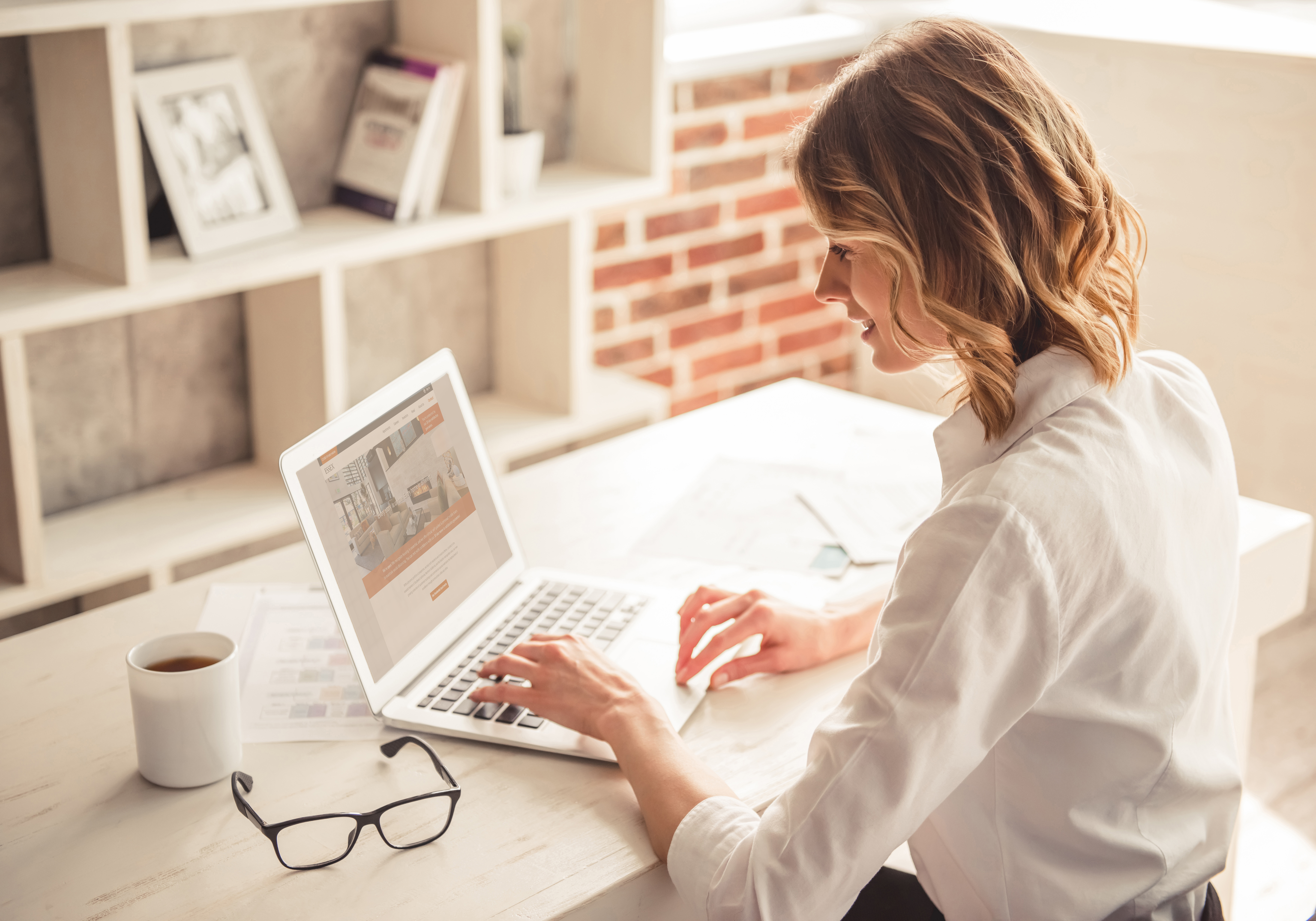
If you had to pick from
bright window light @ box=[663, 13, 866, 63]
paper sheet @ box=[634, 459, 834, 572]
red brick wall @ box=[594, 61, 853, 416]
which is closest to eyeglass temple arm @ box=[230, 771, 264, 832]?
paper sheet @ box=[634, 459, 834, 572]

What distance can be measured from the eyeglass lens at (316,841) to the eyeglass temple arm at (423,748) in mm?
82

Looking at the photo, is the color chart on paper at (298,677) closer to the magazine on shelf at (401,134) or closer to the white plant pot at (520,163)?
the magazine on shelf at (401,134)

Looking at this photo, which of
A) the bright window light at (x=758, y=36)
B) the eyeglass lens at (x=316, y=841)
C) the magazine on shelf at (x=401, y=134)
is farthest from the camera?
the bright window light at (x=758, y=36)

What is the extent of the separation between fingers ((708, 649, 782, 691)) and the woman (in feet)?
0.58

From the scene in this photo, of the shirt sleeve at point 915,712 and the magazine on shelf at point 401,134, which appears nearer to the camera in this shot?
the shirt sleeve at point 915,712

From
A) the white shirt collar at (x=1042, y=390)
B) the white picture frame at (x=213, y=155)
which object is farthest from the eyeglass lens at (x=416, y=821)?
the white picture frame at (x=213, y=155)

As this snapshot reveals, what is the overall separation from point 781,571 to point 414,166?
121 centimetres

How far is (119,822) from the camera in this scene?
3.63ft

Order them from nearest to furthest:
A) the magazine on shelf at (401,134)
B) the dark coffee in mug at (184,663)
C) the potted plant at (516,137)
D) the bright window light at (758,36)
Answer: the dark coffee in mug at (184,663), the magazine on shelf at (401,134), the potted plant at (516,137), the bright window light at (758,36)

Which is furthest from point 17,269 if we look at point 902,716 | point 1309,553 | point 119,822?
point 1309,553

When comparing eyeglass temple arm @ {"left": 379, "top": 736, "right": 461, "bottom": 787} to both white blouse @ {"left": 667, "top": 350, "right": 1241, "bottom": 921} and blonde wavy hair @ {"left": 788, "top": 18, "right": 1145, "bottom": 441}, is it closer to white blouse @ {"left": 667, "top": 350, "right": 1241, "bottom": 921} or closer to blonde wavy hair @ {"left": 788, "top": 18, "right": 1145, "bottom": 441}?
white blouse @ {"left": 667, "top": 350, "right": 1241, "bottom": 921}

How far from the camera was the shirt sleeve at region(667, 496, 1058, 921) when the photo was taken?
954 millimetres

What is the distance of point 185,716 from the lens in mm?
1124

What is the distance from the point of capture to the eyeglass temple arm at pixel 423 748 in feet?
3.79
